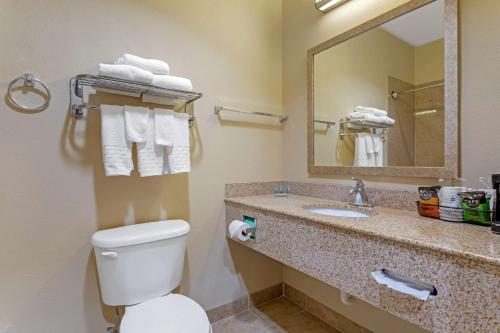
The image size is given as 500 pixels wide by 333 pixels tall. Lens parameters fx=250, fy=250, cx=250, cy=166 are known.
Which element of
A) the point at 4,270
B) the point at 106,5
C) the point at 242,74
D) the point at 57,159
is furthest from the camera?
the point at 242,74

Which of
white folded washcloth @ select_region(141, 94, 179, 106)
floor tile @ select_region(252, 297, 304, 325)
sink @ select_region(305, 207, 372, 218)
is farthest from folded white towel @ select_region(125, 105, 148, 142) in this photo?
floor tile @ select_region(252, 297, 304, 325)

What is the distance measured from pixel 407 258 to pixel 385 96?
0.96 m

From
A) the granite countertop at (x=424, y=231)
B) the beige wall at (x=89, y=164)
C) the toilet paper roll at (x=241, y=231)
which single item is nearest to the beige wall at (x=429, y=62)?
the granite countertop at (x=424, y=231)

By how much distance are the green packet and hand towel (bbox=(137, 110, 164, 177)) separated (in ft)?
4.63

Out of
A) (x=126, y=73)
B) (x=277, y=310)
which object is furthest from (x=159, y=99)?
(x=277, y=310)

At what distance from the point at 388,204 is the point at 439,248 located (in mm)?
682

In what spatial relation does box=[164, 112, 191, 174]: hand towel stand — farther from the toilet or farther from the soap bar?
the soap bar

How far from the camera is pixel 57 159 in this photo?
1.23 meters

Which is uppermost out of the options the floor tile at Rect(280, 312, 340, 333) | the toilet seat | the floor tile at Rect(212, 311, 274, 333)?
the toilet seat

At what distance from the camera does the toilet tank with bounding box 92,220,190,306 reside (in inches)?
46.5

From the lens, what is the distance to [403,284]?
2.75 ft

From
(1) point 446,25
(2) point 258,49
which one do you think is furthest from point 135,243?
(1) point 446,25

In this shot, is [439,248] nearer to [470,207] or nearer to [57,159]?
[470,207]

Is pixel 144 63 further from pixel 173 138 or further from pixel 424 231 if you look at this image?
pixel 424 231
